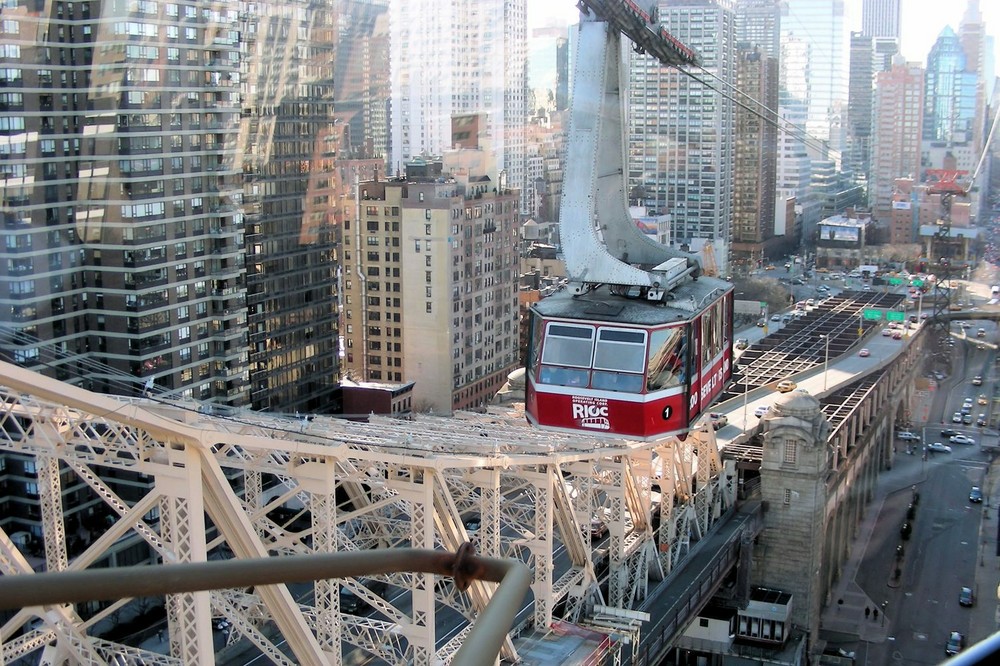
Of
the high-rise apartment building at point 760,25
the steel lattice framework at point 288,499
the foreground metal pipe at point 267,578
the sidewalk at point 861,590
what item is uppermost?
the high-rise apartment building at point 760,25

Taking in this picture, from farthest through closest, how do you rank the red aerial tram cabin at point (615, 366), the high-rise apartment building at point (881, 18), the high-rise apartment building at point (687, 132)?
1. the high-rise apartment building at point (881, 18)
2. the high-rise apartment building at point (687, 132)
3. the red aerial tram cabin at point (615, 366)

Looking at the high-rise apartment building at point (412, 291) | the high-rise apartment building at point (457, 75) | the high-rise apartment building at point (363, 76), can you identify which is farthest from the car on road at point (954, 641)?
the high-rise apartment building at point (457, 75)

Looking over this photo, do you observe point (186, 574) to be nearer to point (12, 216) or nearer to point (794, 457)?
point (12, 216)

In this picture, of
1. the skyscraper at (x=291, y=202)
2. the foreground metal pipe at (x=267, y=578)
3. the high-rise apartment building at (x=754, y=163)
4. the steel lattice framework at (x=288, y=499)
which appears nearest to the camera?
the foreground metal pipe at (x=267, y=578)

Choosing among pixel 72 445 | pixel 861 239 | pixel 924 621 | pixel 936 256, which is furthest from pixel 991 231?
pixel 72 445

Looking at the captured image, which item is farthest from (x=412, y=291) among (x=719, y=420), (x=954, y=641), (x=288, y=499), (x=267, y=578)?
(x=267, y=578)

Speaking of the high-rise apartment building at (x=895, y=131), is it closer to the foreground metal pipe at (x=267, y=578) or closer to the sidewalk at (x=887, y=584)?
the sidewalk at (x=887, y=584)

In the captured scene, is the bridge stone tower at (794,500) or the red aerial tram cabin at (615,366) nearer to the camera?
the red aerial tram cabin at (615,366)
